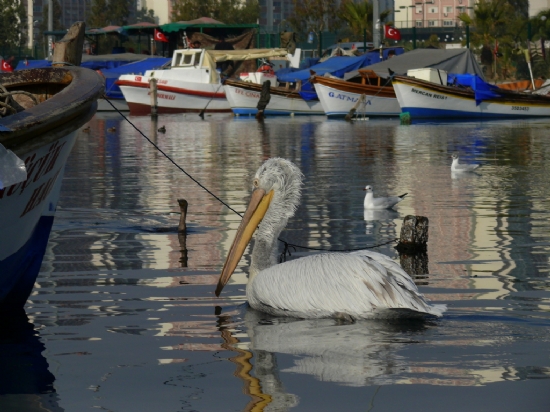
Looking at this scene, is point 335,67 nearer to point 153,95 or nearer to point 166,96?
point 166,96

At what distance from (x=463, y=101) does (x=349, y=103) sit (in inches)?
161

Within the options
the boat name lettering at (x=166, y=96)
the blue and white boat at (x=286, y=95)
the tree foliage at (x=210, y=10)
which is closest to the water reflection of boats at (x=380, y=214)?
the blue and white boat at (x=286, y=95)

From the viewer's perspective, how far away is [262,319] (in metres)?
7.50

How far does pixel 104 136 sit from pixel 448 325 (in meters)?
25.1

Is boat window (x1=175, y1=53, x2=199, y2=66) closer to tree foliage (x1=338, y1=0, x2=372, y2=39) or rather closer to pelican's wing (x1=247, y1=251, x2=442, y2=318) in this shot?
tree foliage (x1=338, y1=0, x2=372, y2=39)

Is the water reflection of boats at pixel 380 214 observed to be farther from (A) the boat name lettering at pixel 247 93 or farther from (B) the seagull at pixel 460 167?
(A) the boat name lettering at pixel 247 93

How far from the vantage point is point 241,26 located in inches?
2221

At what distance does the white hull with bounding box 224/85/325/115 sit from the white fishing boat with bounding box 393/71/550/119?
5.88 meters

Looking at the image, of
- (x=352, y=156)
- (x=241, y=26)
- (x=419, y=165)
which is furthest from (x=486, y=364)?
(x=241, y=26)

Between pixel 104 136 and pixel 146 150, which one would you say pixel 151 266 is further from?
pixel 104 136

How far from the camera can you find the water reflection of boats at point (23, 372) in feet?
18.5

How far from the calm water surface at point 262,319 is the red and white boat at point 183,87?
2764 cm

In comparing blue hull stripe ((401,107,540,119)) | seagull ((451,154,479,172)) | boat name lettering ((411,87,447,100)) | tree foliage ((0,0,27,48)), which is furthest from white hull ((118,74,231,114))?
tree foliage ((0,0,27,48))

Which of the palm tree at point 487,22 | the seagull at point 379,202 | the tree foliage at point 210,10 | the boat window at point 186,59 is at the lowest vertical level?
the seagull at point 379,202
